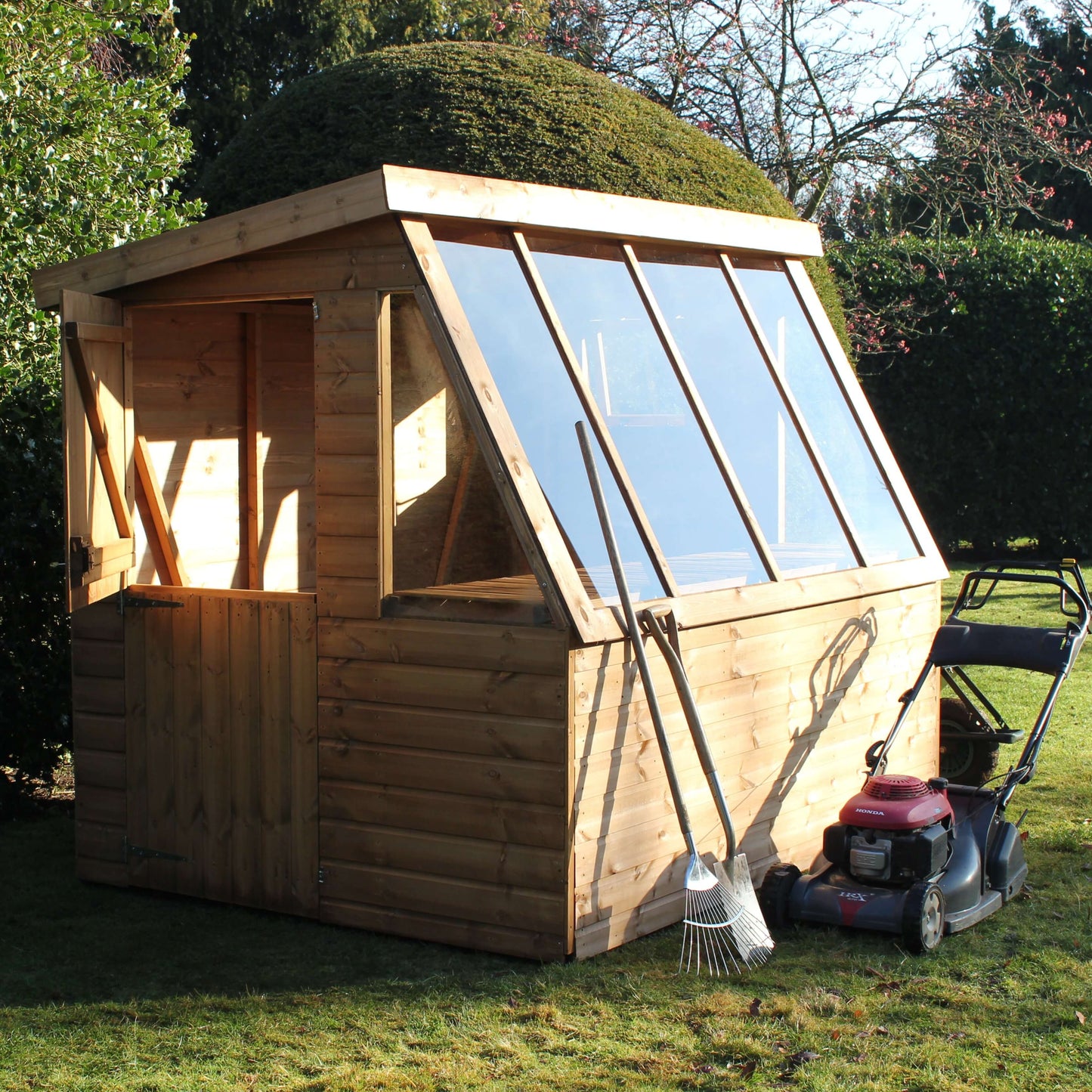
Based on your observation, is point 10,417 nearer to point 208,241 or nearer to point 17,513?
point 17,513

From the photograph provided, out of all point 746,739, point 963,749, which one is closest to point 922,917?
point 746,739

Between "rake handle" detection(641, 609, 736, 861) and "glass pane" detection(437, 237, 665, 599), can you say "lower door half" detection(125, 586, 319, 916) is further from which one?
"rake handle" detection(641, 609, 736, 861)

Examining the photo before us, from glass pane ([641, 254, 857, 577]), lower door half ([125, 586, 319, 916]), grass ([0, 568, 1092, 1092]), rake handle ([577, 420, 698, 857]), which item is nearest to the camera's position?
grass ([0, 568, 1092, 1092])

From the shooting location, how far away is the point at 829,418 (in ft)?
21.1

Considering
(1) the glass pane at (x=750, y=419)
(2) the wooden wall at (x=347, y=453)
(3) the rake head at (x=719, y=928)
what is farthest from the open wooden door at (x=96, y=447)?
(3) the rake head at (x=719, y=928)

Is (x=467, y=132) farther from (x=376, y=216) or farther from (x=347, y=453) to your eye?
(x=347, y=453)

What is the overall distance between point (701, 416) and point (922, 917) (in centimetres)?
207

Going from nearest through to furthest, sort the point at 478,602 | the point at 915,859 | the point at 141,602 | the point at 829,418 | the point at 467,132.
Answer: the point at 478,602 → the point at 915,859 → the point at 141,602 → the point at 829,418 → the point at 467,132

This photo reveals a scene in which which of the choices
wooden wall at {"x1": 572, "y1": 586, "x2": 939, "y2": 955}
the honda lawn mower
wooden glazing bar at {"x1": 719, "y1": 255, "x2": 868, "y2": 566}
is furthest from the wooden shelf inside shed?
wooden glazing bar at {"x1": 719, "y1": 255, "x2": 868, "y2": 566}

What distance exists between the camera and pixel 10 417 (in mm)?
6586

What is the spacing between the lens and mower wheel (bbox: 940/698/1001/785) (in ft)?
Answer: 22.8

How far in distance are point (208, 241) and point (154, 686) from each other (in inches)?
68.0

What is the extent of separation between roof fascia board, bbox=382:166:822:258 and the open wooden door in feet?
4.61

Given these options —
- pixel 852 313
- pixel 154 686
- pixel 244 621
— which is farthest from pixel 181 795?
pixel 852 313
